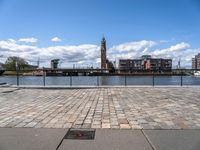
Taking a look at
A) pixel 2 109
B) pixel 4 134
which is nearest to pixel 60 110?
pixel 2 109

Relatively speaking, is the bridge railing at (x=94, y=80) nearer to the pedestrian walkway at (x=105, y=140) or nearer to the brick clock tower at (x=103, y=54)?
the pedestrian walkway at (x=105, y=140)

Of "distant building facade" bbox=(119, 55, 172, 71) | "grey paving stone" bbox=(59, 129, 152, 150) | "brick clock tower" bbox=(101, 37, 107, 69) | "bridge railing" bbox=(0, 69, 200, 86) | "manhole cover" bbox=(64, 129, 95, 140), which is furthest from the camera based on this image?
"distant building facade" bbox=(119, 55, 172, 71)

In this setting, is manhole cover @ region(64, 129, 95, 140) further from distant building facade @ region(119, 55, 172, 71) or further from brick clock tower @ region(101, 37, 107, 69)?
distant building facade @ region(119, 55, 172, 71)

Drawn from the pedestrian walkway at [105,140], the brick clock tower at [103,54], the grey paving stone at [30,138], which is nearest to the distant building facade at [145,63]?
the brick clock tower at [103,54]

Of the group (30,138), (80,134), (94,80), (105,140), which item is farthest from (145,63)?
(30,138)

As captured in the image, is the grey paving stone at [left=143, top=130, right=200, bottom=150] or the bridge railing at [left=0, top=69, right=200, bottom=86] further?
the bridge railing at [left=0, top=69, right=200, bottom=86]

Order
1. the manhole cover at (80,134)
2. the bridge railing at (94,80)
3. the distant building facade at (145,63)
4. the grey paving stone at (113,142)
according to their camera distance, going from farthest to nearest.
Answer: the distant building facade at (145,63), the bridge railing at (94,80), the manhole cover at (80,134), the grey paving stone at (113,142)

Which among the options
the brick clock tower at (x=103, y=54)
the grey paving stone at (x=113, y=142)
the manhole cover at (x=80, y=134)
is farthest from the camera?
the brick clock tower at (x=103, y=54)

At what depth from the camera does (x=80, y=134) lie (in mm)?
5383

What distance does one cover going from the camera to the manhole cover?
5.14 metres

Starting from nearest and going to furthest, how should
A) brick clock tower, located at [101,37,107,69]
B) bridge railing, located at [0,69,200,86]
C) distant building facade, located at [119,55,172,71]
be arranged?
bridge railing, located at [0,69,200,86] → brick clock tower, located at [101,37,107,69] → distant building facade, located at [119,55,172,71]

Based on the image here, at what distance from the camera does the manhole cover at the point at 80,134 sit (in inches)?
202

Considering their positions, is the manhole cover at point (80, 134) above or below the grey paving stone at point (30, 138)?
below

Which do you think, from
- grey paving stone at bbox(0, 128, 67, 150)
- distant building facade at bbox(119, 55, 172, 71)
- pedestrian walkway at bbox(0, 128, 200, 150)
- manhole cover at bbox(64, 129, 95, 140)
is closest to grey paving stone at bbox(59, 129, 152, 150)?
pedestrian walkway at bbox(0, 128, 200, 150)
